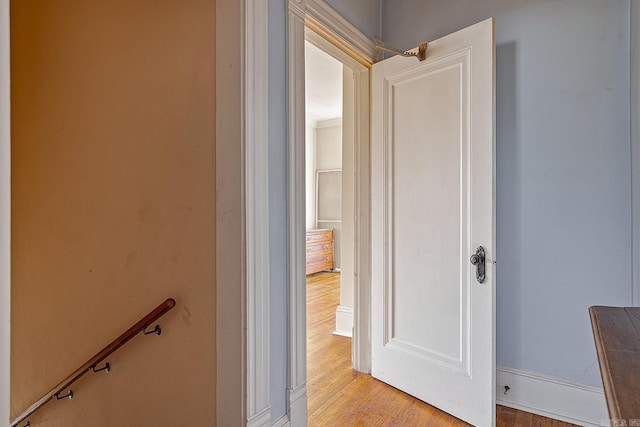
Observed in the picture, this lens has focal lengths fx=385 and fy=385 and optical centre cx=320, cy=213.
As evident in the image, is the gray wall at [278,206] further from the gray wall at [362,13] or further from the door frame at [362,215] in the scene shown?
the door frame at [362,215]

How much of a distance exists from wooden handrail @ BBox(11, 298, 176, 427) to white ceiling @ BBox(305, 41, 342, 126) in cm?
256

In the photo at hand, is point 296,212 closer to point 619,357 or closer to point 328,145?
point 619,357

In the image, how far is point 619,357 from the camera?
64 centimetres

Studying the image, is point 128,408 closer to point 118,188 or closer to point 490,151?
point 118,188

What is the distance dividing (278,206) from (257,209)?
0.17 m

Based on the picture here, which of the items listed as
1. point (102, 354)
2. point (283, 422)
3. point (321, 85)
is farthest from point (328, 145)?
point (283, 422)

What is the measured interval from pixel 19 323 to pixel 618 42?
12.0 ft

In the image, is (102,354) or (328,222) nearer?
(102,354)

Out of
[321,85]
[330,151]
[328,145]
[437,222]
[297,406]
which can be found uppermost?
[321,85]

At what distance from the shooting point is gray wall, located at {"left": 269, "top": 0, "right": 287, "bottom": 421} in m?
1.58

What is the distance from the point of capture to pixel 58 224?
216cm

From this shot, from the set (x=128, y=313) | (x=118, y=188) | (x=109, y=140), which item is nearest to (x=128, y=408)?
(x=128, y=313)

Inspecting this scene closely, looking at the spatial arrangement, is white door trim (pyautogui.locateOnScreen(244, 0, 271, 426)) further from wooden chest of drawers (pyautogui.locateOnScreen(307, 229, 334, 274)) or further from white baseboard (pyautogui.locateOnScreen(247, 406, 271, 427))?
wooden chest of drawers (pyautogui.locateOnScreen(307, 229, 334, 274))

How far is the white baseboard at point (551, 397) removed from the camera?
1.94 m
